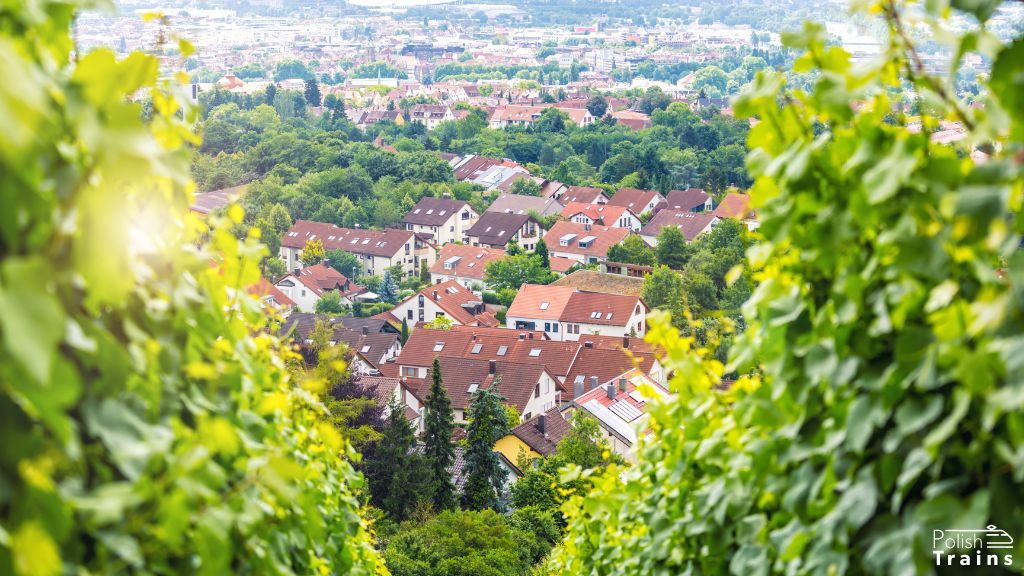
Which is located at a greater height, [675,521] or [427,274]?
[675,521]

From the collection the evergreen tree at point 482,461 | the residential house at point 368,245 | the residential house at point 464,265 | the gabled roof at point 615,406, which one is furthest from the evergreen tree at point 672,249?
the evergreen tree at point 482,461

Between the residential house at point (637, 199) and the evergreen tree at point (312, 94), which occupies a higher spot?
the evergreen tree at point (312, 94)

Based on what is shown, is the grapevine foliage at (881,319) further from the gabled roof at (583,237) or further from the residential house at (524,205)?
the residential house at (524,205)

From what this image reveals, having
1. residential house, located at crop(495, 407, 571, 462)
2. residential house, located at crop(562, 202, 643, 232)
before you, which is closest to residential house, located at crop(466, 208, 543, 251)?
residential house, located at crop(562, 202, 643, 232)

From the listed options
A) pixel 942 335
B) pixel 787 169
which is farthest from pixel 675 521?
pixel 942 335

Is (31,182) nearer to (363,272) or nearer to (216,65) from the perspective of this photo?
(363,272)

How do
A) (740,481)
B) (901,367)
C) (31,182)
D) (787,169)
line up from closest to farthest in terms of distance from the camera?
(31,182) → (901,367) → (787,169) → (740,481)
